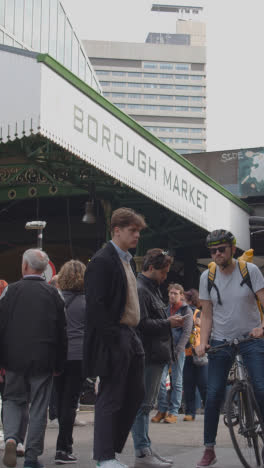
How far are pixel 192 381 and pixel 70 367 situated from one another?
4.88m

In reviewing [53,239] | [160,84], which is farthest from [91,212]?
[160,84]

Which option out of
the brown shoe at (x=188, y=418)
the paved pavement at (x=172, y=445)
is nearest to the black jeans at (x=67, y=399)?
the paved pavement at (x=172, y=445)

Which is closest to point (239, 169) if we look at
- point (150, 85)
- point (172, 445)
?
point (172, 445)

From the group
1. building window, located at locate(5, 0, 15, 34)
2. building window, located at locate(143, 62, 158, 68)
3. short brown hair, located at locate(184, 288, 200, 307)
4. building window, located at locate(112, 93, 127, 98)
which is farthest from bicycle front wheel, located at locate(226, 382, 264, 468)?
building window, located at locate(143, 62, 158, 68)

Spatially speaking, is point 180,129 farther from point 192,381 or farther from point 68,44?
point 192,381

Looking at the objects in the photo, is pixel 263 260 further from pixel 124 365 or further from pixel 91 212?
pixel 124 365

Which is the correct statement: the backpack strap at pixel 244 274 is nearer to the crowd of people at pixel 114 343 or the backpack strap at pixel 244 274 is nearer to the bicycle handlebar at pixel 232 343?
the crowd of people at pixel 114 343

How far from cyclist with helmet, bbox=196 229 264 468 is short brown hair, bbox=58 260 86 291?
148cm

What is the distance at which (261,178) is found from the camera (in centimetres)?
2127

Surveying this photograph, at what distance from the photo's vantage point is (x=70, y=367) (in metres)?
6.82

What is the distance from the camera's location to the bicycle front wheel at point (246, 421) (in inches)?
226

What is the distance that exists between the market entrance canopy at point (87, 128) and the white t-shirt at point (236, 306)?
4.42 meters

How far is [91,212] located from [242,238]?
5.55m

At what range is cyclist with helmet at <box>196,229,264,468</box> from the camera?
5.95 meters
